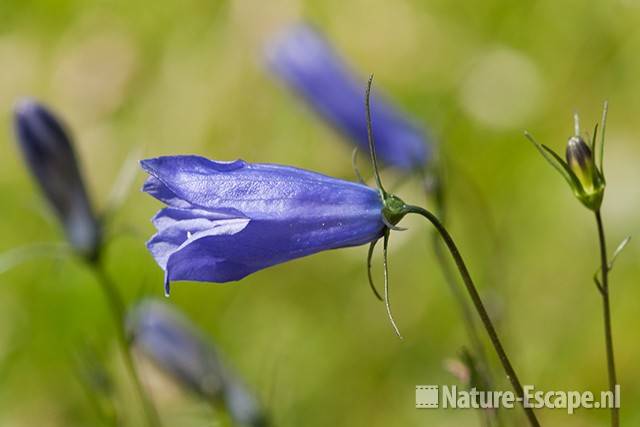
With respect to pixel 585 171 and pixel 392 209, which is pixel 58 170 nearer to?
pixel 392 209

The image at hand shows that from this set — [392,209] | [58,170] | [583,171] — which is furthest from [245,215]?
[58,170]

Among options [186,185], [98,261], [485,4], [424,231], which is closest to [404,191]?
[424,231]

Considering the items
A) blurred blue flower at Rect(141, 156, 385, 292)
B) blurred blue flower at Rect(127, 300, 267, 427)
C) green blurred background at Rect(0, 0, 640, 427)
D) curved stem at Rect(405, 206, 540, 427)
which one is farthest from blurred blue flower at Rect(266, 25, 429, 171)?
curved stem at Rect(405, 206, 540, 427)

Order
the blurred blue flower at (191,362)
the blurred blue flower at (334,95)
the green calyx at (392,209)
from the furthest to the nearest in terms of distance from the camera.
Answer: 1. the blurred blue flower at (334,95)
2. the blurred blue flower at (191,362)
3. the green calyx at (392,209)

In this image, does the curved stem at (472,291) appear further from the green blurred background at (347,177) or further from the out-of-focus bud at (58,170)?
the out-of-focus bud at (58,170)

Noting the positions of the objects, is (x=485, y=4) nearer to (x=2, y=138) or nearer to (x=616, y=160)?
(x=616, y=160)

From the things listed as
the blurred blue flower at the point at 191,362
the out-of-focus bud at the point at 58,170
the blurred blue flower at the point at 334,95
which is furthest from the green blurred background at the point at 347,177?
the out-of-focus bud at the point at 58,170

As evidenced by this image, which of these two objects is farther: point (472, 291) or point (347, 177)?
point (347, 177)
